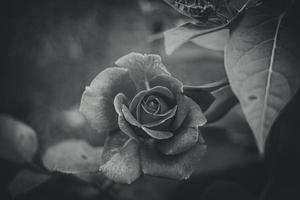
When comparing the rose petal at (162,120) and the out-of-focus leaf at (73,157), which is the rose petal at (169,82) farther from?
the out-of-focus leaf at (73,157)

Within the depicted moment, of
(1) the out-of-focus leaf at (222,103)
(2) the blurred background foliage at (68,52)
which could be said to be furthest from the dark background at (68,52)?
(1) the out-of-focus leaf at (222,103)

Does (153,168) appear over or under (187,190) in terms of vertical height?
over

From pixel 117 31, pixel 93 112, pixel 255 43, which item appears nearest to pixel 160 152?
pixel 93 112

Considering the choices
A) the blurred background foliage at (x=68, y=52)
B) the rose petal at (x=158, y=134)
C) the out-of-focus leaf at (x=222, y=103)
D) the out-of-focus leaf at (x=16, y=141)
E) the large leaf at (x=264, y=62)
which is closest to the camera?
the large leaf at (x=264, y=62)

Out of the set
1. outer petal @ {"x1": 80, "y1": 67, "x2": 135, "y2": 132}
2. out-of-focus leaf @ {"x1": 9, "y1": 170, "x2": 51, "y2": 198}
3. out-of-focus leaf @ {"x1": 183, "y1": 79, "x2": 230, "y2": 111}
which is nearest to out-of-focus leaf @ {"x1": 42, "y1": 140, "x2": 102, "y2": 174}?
out-of-focus leaf @ {"x1": 9, "y1": 170, "x2": 51, "y2": 198}

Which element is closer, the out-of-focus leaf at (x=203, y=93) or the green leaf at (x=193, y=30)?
the green leaf at (x=193, y=30)

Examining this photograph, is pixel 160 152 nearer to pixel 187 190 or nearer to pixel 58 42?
pixel 187 190

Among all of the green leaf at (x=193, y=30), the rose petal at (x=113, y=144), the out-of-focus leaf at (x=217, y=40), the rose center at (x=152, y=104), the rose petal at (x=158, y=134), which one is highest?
the green leaf at (x=193, y=30)

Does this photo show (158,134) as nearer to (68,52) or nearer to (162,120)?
(162,120)
